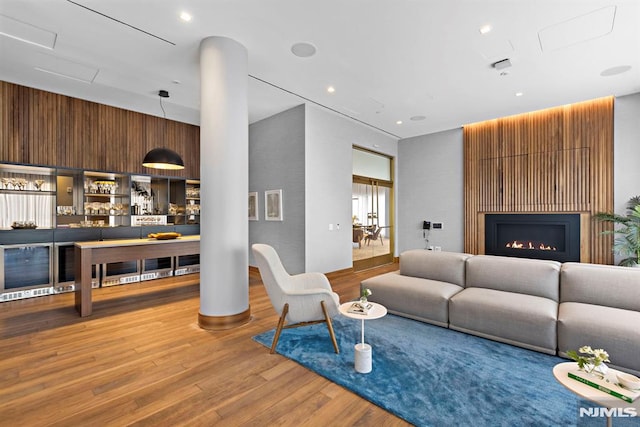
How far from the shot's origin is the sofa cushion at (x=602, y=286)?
2746mm

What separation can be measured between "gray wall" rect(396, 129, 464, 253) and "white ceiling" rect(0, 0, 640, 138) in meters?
1.81

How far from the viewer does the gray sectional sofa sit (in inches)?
96.2

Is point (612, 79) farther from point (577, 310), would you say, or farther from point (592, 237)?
point (577, 310)

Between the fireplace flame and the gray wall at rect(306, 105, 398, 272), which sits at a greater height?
the gray wall at rect(306, 105, 398, 272)

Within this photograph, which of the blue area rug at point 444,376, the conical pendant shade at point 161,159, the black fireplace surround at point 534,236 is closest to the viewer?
the blue area rug at point 444,376

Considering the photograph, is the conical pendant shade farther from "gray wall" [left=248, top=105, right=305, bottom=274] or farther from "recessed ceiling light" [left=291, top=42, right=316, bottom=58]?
"recessed ceiling light" [left=291, top=42, right=316, bottom=58]

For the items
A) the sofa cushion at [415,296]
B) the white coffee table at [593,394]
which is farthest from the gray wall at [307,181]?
the white coffee table at [593,394]

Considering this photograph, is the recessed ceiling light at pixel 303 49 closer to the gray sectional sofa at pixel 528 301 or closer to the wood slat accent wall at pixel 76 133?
the gray sectional sofa at pixel 528 301

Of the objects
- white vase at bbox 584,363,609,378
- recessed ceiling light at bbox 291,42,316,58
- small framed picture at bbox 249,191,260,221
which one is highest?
recessed ceiling light at bbox 291,42,316,58

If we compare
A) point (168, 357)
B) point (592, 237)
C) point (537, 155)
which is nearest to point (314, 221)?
point (168, 357)

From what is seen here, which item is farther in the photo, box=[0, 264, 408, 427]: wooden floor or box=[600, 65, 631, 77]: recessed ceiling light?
box=[600, 65, 631, 77]: recessed ceiling light

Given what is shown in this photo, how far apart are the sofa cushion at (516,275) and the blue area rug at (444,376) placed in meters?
0.75

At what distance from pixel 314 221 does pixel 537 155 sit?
15.7 ft

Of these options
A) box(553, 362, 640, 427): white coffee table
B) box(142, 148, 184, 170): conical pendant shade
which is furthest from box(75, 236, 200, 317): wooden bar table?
box(553, 362, 640, 427): white coffee table
